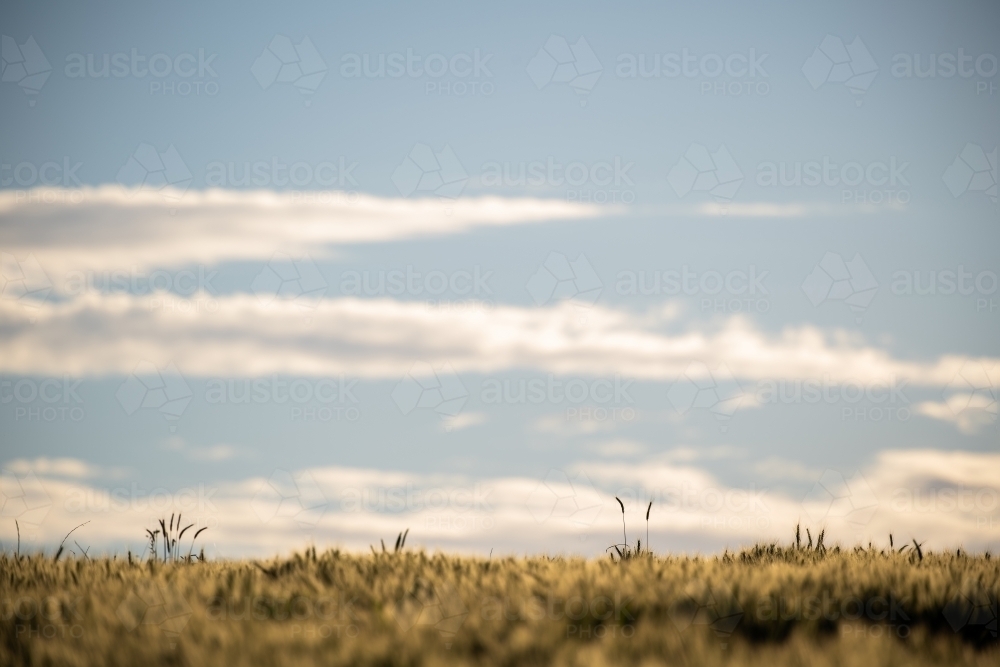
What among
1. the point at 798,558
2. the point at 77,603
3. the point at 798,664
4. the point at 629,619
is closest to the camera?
the point at 798,664

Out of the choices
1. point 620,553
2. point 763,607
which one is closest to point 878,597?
point 763,607

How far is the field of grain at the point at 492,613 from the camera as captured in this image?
524 centimetres

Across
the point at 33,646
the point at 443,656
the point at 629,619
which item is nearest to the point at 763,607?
the point at 629,619

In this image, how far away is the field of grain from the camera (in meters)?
5.24

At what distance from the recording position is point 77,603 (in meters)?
6.71

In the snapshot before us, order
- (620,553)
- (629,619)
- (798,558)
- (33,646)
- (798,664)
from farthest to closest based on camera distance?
1. (798,558)
2. (620,553)
3. (629,619)
4. (33,646)
5. (798,664)

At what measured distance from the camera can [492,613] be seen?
237 inches

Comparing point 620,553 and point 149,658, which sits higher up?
point 620,553

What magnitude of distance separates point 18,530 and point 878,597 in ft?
28.4

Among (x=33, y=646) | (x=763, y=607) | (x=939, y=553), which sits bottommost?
(x=33, y=646)

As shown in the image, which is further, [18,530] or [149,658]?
[18,530]

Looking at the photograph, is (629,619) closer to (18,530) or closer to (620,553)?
(620,553)

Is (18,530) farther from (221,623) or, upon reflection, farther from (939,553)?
(939,553)

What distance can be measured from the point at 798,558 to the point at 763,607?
13.3 feet
